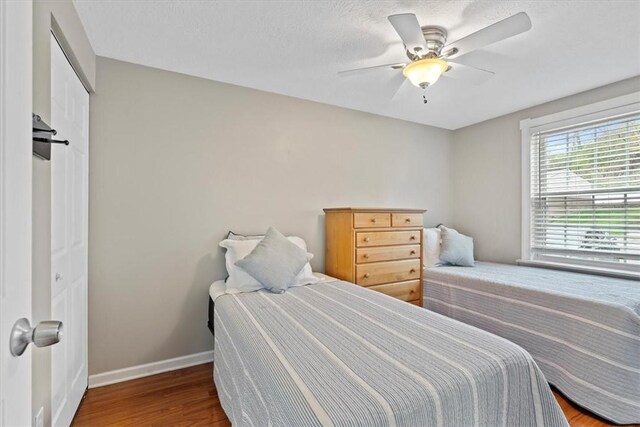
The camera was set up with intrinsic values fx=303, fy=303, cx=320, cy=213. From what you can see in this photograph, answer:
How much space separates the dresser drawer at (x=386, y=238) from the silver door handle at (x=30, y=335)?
2.23 metres

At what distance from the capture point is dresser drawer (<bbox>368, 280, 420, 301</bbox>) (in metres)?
2.77

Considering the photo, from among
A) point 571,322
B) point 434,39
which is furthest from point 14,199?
point 571,322

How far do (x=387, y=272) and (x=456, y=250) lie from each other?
1040mm

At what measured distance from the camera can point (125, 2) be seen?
5.43ft

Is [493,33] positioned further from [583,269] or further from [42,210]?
[583,269]

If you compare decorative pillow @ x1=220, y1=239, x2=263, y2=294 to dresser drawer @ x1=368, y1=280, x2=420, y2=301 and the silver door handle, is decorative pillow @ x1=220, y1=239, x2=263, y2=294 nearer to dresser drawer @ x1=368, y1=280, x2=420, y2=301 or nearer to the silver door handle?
dresser drawer @ x1=368, y1=280, x2=420, y2=301

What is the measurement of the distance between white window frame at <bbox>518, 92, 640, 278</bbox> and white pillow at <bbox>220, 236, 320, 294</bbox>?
2389mm

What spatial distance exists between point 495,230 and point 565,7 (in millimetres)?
2452

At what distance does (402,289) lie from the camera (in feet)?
9.37

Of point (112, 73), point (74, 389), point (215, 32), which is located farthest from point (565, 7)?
point (74, 389)

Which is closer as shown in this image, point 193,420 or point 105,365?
point 193,420

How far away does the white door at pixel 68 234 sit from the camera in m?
1.48

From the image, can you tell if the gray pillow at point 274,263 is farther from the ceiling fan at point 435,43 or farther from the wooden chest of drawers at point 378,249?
the ceiling fan at point 435,43

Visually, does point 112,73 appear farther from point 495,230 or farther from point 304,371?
point 495,230
